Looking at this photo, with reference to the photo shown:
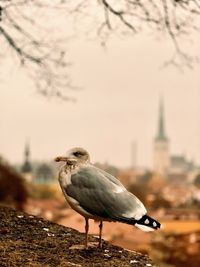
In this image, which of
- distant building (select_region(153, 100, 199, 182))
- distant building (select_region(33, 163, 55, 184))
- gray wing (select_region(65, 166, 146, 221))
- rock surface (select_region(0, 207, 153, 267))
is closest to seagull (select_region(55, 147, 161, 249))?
gray wing (select_region(65, 166, 146, 221))

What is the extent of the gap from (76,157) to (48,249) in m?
0.81

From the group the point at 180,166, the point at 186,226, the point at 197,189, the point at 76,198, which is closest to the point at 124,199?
the point at 76,198

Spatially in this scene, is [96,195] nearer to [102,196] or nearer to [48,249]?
[102,196]

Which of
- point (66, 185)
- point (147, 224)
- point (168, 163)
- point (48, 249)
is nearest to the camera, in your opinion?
point (147, 224)

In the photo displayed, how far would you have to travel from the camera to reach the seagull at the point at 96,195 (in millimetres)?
4863

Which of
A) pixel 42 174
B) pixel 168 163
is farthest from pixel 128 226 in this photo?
pixel 168 163

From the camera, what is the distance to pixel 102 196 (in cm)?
490

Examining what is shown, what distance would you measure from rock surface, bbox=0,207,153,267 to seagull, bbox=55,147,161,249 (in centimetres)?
39

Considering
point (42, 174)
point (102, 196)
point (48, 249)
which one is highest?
point (42, 174)

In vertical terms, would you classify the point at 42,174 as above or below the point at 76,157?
above

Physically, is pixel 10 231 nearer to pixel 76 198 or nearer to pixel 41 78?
pixel 76 198

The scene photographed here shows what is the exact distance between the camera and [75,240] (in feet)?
19.2

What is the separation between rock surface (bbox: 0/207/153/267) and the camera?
16.6 ft

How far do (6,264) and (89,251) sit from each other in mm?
754
